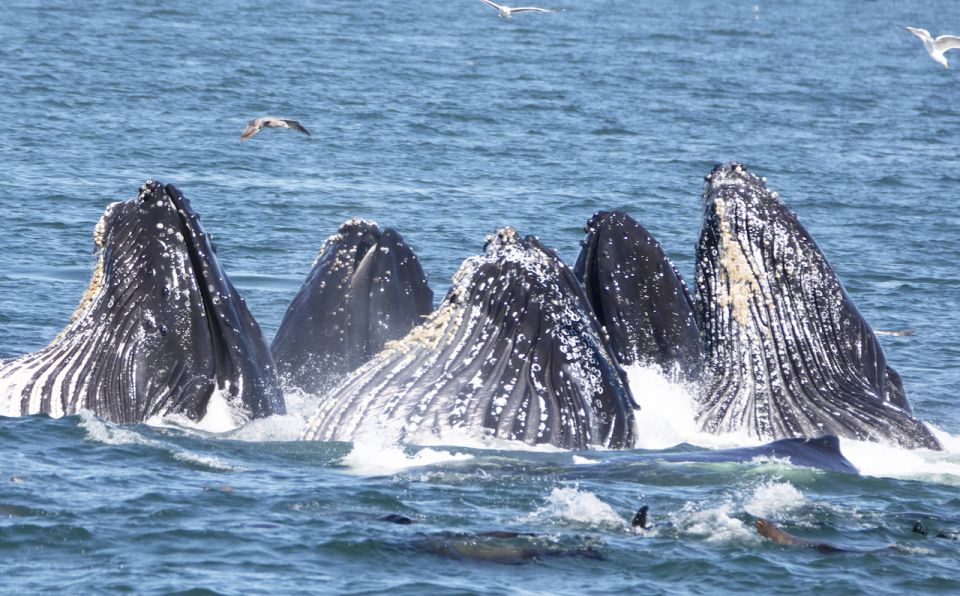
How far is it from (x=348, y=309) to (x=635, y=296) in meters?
2.30

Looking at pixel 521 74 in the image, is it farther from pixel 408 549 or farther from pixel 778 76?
pixel 408 549

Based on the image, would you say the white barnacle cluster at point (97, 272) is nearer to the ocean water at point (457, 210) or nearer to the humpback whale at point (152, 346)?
the humpback whale at point (152, 346)

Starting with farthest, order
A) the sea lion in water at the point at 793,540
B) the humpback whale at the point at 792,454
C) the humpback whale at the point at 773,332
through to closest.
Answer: the humpback whale at the point at 773,332
the humpback whale at the point at 792,454
the sea lion in water at the point at 793,540

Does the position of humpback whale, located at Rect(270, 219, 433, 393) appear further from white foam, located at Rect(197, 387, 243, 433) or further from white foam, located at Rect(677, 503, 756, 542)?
white foam, located at Rect(677, 503, 756, 542)

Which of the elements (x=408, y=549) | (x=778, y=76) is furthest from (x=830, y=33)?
(x=408, y=549)

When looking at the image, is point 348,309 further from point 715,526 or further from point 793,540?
point 793,540

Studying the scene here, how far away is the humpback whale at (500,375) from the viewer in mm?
11578

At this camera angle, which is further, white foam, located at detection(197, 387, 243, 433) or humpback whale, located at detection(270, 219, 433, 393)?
humpback whale, located at detection(270, 219, 433, 393)

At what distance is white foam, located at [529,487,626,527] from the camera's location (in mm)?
10336

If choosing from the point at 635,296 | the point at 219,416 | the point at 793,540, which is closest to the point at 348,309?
the point at 219,416

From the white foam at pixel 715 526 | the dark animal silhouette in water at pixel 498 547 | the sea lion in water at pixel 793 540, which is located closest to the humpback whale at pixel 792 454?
the white foam at pixel 715 526

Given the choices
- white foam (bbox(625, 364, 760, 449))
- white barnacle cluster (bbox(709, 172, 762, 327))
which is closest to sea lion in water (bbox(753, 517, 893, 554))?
white foam (bbox(625, 364, 760, 449))

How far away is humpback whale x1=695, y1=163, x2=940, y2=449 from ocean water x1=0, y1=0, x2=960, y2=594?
1.26ft

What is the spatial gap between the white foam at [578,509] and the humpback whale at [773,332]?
111 inches
